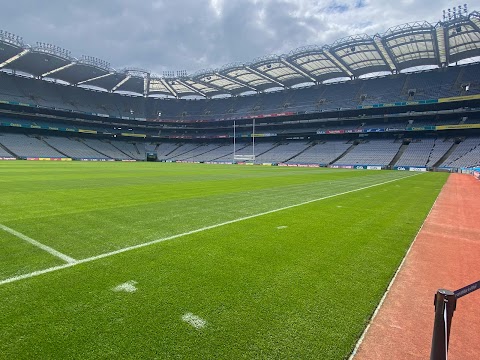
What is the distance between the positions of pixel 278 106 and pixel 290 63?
22051mm

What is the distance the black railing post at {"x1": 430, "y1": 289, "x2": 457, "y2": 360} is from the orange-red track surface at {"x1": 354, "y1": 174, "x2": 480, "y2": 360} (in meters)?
0.84

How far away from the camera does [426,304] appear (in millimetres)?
3947

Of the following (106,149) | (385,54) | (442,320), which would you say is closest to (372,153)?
(385,54)

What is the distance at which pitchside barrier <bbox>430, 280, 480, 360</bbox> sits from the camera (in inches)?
78.9

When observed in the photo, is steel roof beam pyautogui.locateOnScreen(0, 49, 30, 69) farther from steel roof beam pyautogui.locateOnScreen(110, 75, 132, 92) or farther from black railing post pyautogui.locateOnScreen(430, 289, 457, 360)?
black railing post pyautogui.locateOnScreen(430, 289, 457, 360)

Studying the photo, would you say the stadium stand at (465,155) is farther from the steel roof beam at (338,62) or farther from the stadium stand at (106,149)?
the stadium stand at (106,149)

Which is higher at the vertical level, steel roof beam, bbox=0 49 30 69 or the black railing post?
steel roof beam, bbox=0 49 30 69

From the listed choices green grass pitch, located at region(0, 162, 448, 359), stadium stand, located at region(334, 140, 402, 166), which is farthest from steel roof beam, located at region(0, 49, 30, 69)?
stadium stand, located at region(334, 140, 402, 166)

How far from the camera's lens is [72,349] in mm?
2641

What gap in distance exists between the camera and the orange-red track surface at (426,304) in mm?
2959

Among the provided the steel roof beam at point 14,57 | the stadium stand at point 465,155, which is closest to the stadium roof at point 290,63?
the steel roof beam at point 14,57

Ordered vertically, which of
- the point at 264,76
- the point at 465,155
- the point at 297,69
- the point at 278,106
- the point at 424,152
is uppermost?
the point at 297,69

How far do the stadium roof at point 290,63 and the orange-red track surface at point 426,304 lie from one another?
151 feet

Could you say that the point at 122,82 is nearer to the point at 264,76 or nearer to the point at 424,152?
the point at 264,76
